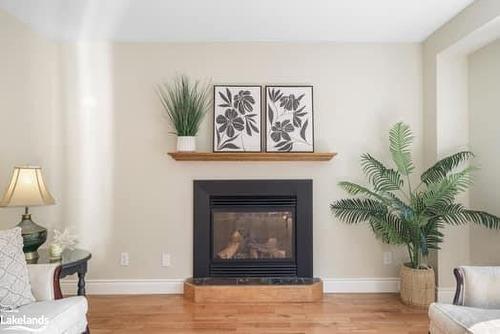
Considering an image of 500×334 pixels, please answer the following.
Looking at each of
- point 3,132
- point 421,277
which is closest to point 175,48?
point 3,132

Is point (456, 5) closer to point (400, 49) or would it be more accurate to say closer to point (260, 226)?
point (400, 49)

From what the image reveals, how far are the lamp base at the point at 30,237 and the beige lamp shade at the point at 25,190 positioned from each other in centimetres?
17

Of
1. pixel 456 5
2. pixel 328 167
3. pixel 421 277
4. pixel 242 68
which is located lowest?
pixel 421 277

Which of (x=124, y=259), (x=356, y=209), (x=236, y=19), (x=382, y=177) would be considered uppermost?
(x=236, y=19)

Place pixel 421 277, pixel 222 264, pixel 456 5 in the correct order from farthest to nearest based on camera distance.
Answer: pixel 222 264 < pixel 421 277 < pixel 456 5

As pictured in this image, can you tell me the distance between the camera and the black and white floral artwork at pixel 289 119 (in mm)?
3506

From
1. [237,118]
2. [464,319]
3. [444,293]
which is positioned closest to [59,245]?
[237,118]

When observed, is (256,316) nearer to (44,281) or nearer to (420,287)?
(420,287)

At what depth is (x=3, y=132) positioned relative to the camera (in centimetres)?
297

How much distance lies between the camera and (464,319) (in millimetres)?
1884

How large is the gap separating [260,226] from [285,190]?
1.46 ft

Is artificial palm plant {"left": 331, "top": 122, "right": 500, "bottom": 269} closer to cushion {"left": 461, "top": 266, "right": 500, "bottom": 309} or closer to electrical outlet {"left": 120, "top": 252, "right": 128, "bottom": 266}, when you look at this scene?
cushion {"left": 461, "top": 266, "right": 500, "bottom": 309}

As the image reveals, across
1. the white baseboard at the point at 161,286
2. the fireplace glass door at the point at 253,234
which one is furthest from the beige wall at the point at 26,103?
the fireplace glass door at the point at 253,234

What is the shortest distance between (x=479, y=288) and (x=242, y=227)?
6.77 ft
